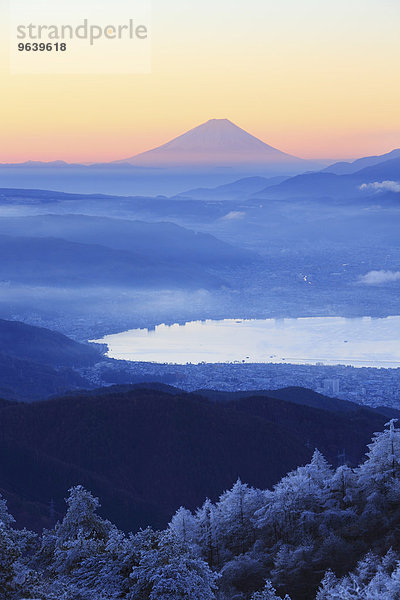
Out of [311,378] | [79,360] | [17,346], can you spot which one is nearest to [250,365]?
[311,378]

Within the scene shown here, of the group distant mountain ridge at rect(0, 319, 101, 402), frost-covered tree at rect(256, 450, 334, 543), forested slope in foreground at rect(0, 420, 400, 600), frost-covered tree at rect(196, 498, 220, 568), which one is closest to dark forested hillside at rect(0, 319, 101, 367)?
distant mountain ridge at rect(0, 319, 101, 402)

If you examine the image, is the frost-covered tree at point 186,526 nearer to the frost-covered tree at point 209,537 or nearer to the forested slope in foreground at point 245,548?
the forested slope in foreground at point 245,548

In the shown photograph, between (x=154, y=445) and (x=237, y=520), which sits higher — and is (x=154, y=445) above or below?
below

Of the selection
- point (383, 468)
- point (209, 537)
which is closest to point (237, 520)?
point (209, 537)

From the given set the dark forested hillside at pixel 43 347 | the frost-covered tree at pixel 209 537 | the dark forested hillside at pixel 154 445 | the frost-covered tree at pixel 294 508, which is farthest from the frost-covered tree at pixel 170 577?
the dark forested hillside at pixel 43 347

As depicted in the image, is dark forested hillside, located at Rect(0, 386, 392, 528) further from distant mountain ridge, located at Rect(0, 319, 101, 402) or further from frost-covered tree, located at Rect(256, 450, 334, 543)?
distant mountain ridge, located at Rect(0, 319, 101, 402)

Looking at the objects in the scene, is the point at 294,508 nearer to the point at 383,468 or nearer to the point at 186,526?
the point at 383,468
